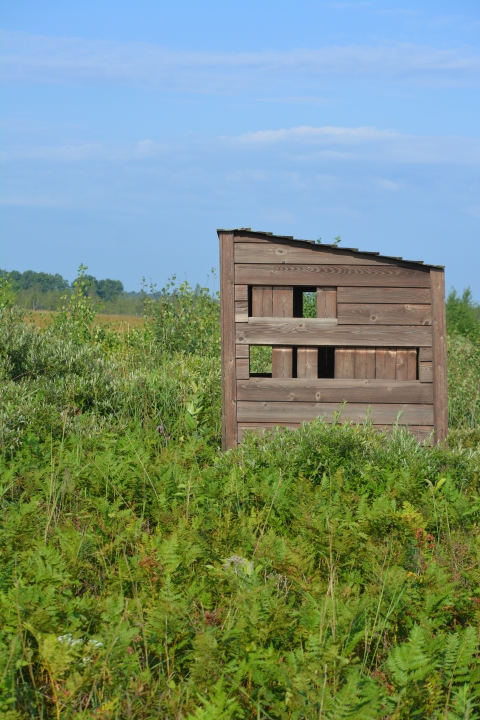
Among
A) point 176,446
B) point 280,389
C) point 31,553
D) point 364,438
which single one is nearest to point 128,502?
point 31,553

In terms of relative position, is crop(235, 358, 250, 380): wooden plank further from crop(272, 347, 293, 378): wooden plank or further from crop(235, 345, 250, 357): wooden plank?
crop(272, 347, 293, 378): wooden plank

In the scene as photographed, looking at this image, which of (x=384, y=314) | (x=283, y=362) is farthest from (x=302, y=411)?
(x=384, y=314)

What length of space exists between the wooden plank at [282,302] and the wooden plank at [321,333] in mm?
126

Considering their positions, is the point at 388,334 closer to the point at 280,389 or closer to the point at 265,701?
the point at 280,389

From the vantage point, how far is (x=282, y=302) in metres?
9.46

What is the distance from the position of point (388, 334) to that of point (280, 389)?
1.63m

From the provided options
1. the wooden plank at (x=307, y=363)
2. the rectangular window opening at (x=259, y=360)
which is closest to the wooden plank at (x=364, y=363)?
the wooden plank at (x=307, y=363)

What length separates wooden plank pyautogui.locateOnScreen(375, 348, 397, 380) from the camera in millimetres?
9508

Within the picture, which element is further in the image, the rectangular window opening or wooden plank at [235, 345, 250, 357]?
the rectangular window opening

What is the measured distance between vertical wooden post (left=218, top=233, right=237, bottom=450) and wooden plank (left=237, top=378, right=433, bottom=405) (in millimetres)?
153

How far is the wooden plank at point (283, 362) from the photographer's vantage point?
9484 mm

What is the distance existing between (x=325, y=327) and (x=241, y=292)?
3.98 ft

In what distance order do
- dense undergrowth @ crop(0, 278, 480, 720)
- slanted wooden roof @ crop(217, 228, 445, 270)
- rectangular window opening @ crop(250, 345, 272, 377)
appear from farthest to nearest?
rectangular window opening @ crop(250, 345, 272, 377)
slanted wooden roof @ crop(217, 228, 445, 270)
dense undergrowth @ crop(0, 278, 480, 720)

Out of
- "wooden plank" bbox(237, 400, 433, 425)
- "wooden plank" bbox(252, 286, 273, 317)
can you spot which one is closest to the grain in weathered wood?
"wooden plank" bbox(237, 400, 433, 425)
